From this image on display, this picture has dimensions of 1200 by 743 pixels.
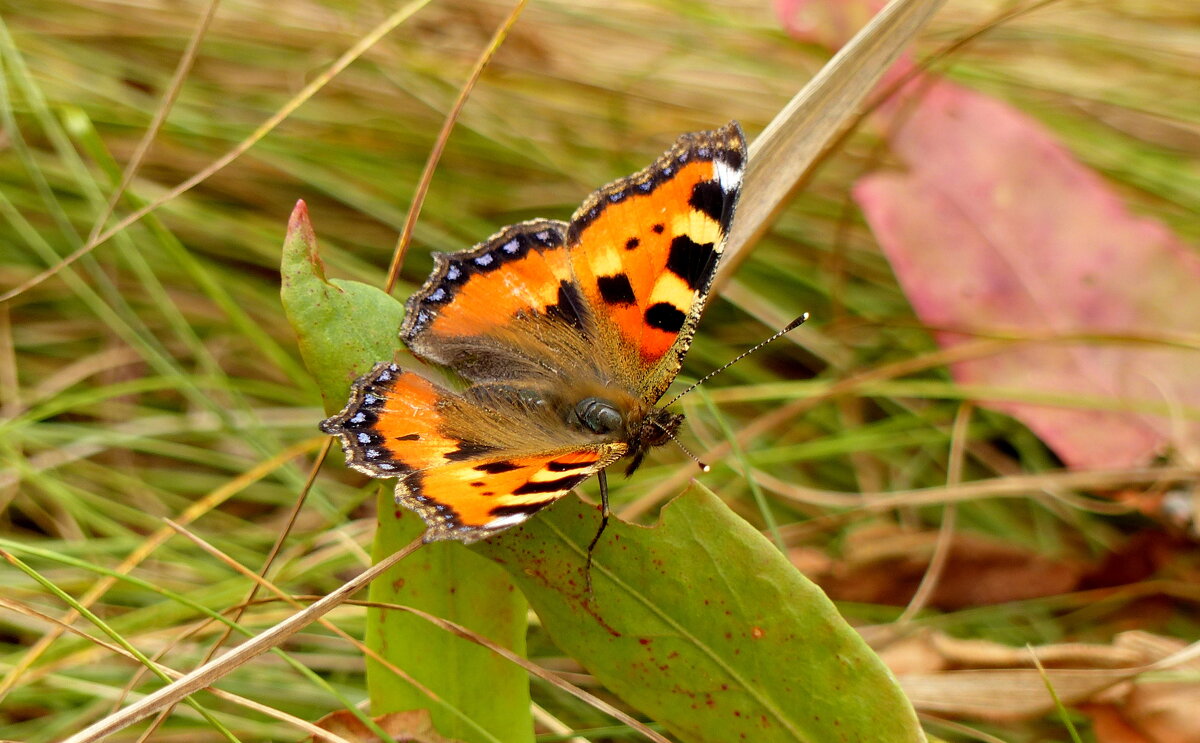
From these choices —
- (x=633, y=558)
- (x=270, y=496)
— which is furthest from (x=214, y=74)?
(x=633, y=558)

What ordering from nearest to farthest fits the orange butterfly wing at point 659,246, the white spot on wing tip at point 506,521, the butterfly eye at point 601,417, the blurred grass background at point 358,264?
the white spot on wing tip at point 506,521, the orange butterfly wing at point 659,246, the butterfly eye at point 601,417, the blurred grass background at point 358,264

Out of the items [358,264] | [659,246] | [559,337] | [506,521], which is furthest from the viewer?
[358,264]

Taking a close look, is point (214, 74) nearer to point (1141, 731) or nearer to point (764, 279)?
point (764, 279)

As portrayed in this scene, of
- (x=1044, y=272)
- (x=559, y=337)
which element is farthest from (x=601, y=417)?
(x=1044, y=272)

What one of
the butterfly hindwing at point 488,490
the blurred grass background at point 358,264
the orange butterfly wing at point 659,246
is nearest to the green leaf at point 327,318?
the butterfly hindwing at point 488,490

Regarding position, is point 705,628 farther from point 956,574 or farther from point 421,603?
point 956,574

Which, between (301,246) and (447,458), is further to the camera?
(447,458)

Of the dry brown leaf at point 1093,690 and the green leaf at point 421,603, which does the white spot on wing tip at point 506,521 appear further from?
the dry brown leaf at point 1093,690
